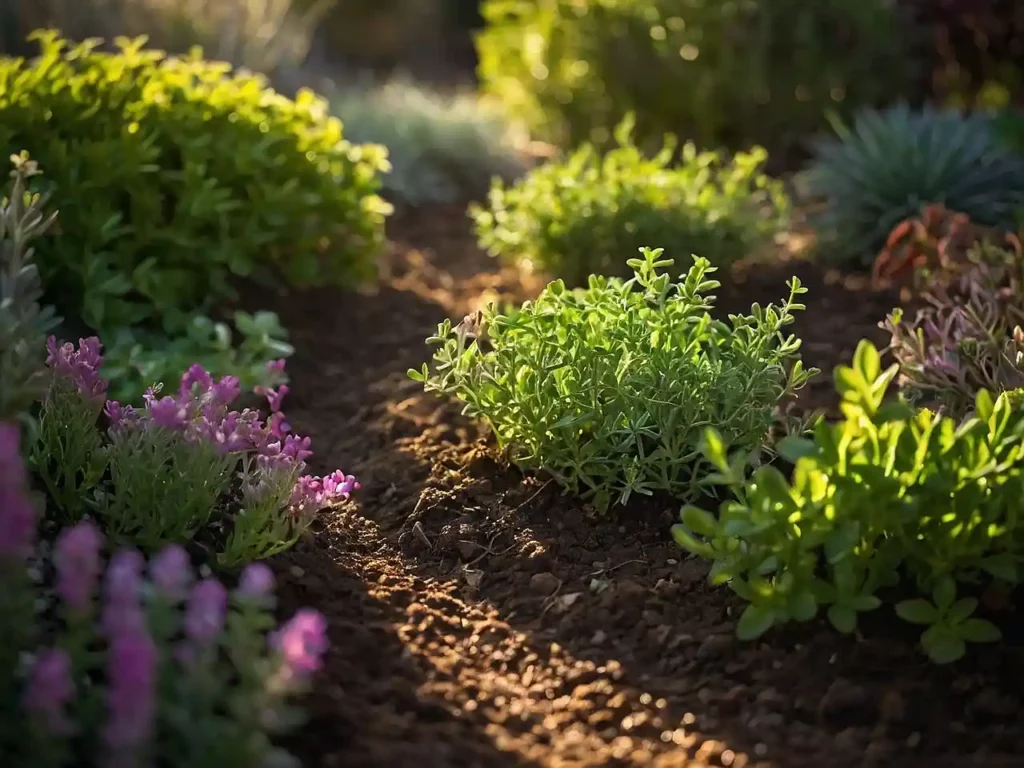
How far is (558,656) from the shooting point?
81.7 inches

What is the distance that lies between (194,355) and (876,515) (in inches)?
79.1

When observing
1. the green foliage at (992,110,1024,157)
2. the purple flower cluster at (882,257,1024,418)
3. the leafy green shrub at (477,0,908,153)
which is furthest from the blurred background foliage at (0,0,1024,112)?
the purple flower cluster at (882,257,1024,418)

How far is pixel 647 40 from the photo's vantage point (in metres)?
5.91

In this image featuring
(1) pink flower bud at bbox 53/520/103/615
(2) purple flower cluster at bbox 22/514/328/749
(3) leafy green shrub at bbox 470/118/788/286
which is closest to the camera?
(2) purple flower cluster at bbox 22/514/328/749

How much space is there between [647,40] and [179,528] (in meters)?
4.57

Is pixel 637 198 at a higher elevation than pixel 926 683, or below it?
higher

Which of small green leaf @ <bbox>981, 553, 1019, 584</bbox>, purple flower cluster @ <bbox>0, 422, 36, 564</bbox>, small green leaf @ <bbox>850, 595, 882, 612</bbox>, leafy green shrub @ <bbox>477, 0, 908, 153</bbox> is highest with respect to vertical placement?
leafy green shrub @ <bbox>477, 0, 908, 153</bbox>

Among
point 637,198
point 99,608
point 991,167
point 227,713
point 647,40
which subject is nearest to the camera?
point 227,713

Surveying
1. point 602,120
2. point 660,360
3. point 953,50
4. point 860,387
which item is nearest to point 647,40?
point 602,120

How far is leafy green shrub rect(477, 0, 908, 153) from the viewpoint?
5.79 m

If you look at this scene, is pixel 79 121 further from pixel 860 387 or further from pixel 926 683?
pixel 926 683

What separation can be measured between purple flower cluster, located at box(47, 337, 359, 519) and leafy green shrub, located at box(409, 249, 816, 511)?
0.34 metres

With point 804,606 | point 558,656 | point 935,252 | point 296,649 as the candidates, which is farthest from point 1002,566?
point 935,252

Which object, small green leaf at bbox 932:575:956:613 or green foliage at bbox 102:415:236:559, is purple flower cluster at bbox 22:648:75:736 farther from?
small green leaf at bbox 932:575:956:613
